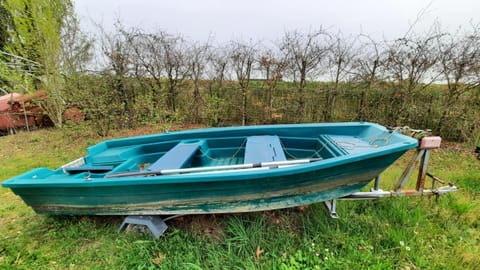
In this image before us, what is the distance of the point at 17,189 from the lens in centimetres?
190

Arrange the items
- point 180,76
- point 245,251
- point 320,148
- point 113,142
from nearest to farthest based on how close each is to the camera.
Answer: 1. point 245,251
2. point 320,148
3. point 113,142
4. point 180,76

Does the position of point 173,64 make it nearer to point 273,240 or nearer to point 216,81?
point 216,81

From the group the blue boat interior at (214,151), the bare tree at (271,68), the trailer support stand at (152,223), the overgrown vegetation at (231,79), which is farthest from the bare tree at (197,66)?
the trailer support stand at (152,223)

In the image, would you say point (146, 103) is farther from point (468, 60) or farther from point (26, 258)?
point (468, 60)

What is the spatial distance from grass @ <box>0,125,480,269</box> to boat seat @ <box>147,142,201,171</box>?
609mm

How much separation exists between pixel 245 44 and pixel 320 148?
161 inches

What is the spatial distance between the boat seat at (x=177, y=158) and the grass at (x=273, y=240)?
0.61 meters

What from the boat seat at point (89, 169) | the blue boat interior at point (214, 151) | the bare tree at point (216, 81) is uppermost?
the bare tree at point (216, 81)

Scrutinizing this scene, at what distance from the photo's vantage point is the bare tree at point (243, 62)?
5766 millimetres

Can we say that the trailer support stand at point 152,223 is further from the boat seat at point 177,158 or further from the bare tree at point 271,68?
the bare tree at point 271,68

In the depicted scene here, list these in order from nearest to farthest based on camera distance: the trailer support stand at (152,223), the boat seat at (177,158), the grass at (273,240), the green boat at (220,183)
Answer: the green boat at (220,183) < the grass at (273,240) < the trailer support stand at (152,223) < the boat seat at (177,158)

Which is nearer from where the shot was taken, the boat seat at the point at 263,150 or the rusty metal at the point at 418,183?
the rusty metal at the point at 418,183

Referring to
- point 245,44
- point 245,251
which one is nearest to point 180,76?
point 245,44

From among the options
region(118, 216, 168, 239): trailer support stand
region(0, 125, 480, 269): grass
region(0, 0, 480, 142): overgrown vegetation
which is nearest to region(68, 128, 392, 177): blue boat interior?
region(118, 216, 168, 239): trailer support stand
